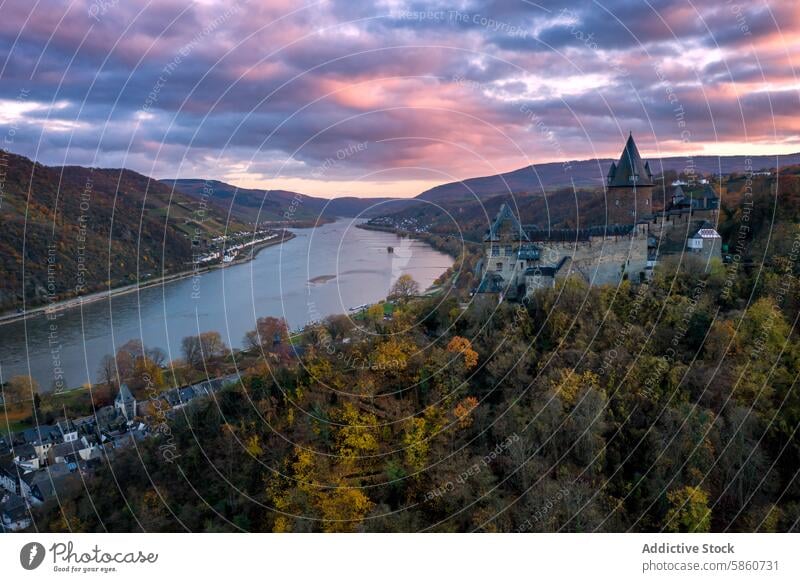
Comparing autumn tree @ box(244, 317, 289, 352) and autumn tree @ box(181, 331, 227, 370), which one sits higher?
autumn tree @ box(244, 317, 289, 352)

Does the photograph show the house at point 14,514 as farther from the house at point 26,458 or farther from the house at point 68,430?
the house at point 68,430

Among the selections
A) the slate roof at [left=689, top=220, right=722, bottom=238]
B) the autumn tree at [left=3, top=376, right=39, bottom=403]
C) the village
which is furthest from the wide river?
the slate roof at [left=689, top=220, right=722, bottom=238]

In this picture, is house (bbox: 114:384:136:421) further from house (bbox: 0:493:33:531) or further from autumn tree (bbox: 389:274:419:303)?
autumn tree (bbox: 389:274:419:303)

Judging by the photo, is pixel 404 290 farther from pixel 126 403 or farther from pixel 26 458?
pixel 26 458

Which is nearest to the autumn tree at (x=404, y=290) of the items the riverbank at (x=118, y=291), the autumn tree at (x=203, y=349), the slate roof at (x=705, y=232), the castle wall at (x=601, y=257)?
the castle wall at (x=601, y=257)

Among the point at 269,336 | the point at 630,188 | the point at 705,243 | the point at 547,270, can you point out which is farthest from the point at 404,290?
the point at 705,243
